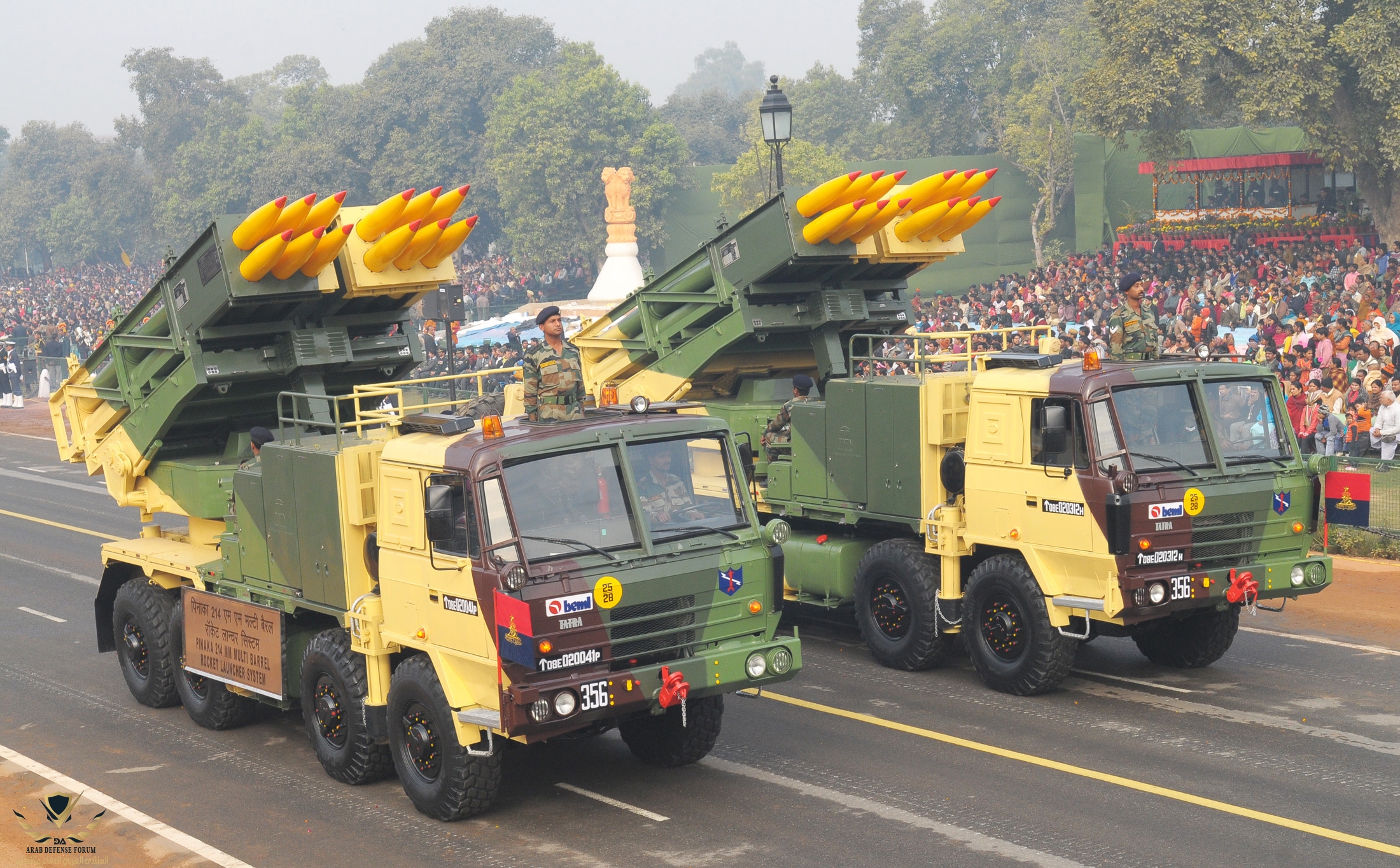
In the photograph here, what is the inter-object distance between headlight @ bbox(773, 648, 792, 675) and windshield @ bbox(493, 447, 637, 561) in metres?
1.24

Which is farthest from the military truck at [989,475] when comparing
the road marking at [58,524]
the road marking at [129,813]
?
the road marking at [58,524]

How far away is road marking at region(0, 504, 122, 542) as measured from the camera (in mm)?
23550

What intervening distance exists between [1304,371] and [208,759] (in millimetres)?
16782

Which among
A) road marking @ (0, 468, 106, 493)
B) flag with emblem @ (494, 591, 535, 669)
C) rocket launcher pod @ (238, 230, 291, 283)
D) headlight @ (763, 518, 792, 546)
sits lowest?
road marking @ (0, 468, 106, 493)

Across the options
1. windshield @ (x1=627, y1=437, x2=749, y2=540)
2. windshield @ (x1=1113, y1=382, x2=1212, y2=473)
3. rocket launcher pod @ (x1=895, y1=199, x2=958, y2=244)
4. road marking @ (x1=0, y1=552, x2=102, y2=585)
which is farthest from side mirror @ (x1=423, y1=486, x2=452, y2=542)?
road marking @ (x1=0, y1=552, x2=102, y2=585)

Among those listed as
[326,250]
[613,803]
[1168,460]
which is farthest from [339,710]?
[1168,460]

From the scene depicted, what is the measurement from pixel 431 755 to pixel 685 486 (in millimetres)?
2464

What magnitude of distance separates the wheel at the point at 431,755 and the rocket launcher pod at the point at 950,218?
783cm

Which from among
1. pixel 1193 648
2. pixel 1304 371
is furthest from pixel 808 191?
pixel 1304 371

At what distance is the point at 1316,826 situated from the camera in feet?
31.1

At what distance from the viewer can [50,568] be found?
68.7 ft

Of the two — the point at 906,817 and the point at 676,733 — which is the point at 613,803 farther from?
the point at 906,817

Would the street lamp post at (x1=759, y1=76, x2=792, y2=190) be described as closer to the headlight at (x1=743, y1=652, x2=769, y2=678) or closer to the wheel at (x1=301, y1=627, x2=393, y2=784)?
the wheel at (x1=301, y1=627, x2=393, y2=784)

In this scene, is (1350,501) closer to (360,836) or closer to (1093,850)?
(1093,850)
